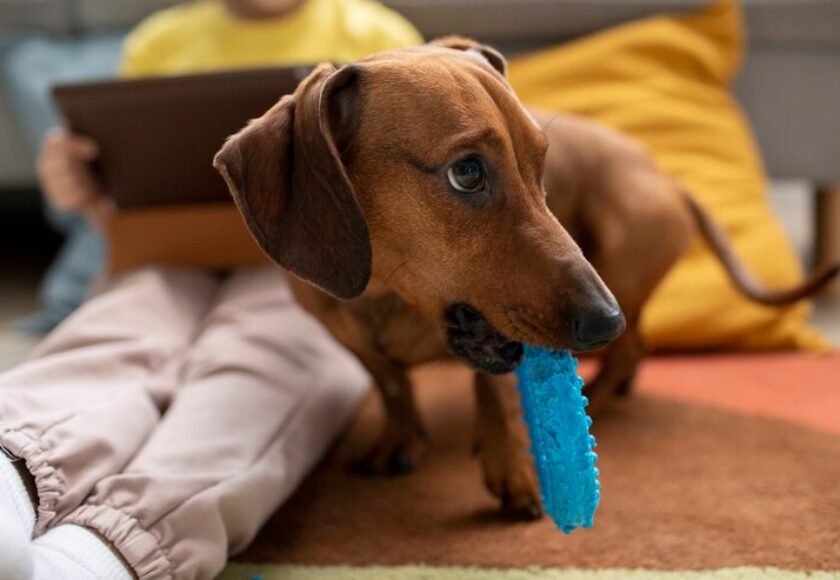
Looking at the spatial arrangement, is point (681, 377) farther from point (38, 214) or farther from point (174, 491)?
point (38, 214)

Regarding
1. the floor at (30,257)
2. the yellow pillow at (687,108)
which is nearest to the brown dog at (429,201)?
the yellow pillow at (687,108)

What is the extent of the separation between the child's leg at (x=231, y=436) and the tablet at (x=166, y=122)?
0.22 metres

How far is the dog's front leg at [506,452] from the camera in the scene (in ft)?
4.34

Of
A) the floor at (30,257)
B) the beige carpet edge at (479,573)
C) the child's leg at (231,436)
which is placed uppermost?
the child's leg at (231,436)

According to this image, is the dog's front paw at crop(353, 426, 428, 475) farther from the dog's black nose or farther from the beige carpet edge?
the dog's black nose

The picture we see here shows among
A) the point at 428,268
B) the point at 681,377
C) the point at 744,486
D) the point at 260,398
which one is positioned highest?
the point at 428,268

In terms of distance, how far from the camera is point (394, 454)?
156cm

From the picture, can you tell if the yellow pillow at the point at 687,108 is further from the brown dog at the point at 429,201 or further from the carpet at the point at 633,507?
the brown dog at the point at 429,201

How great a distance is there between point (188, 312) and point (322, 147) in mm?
811

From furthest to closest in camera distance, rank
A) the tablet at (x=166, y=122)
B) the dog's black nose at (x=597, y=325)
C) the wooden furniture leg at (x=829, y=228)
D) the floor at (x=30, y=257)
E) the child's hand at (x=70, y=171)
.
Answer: the wooden furniture leg at (x=829, y=228) < the floor at (x=30, y=257) < the child's hand at (x=70, y=171) < the tablet at (x=166, y=122) < the dog's black nose at (x=597, y=325)

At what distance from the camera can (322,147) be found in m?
1.08

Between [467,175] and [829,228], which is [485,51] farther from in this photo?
[829,228]

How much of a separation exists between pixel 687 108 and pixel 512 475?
130 cm

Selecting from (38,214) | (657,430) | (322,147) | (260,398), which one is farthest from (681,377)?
(38,214)
